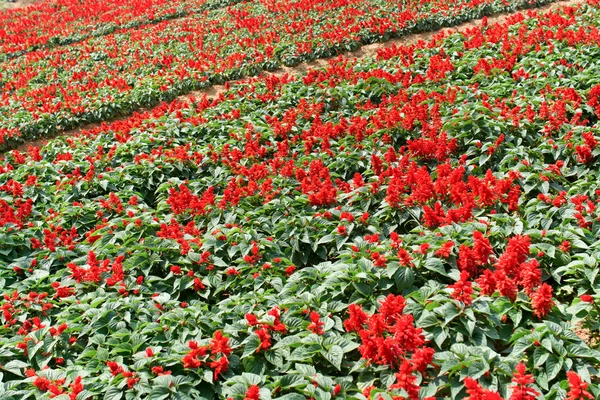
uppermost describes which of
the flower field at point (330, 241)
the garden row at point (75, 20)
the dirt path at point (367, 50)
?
the garden row at point (75, 20)

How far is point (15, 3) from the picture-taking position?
30750 mm

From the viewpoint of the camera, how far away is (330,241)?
5.52 m

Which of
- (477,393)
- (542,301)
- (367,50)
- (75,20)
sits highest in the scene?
(75,20)

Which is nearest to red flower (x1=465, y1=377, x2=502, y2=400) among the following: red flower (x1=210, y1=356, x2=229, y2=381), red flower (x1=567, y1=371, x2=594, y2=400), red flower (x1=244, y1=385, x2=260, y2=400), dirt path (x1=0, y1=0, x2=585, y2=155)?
red flower (x1=567, y1=371, x2=594, y2=400)

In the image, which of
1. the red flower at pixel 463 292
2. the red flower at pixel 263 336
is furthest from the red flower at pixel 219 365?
the red flower at pixel 463 292

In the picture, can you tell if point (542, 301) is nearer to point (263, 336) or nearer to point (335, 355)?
point (335, 355)

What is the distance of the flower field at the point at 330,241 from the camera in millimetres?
3637

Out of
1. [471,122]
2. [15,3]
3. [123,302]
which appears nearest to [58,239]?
[123,302]

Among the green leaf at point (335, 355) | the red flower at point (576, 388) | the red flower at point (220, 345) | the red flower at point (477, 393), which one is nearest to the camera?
the red flower at point (477, 393)

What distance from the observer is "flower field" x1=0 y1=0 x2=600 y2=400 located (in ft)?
11.9

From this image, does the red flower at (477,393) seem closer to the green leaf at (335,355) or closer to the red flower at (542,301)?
the green leaf at (335,355)

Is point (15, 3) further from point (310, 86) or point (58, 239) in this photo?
point (58, 239)

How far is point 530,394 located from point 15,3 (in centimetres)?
3732

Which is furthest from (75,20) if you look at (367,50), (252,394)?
(252,394)
